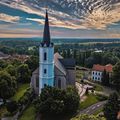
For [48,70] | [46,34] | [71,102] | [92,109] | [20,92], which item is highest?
[46,34]

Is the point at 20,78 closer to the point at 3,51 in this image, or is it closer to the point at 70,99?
the point at 70,99

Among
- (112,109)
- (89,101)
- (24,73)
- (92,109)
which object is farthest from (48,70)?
(112,109)

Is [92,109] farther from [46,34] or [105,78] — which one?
[105,78]

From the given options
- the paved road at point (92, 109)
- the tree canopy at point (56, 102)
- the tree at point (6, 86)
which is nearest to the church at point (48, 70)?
the tree at point (6, 86)

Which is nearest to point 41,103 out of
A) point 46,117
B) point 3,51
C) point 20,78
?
point 46,117

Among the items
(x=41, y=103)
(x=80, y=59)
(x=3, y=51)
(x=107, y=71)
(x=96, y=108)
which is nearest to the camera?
(x=41, y=103)

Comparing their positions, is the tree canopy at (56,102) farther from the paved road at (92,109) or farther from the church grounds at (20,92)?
the church grounds at (20,92)
